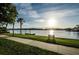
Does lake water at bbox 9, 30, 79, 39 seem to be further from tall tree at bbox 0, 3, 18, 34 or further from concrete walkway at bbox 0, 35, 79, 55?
tall tree at bbox 0, 3, 18, 34

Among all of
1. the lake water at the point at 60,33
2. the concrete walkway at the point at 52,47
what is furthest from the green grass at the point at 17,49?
the lake water at the point at 60,33

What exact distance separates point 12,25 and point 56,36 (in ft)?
1.62

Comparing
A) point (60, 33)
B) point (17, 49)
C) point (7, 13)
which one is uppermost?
point (7, 13)

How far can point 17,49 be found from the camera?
2.28 meters

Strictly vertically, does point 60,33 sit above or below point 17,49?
above

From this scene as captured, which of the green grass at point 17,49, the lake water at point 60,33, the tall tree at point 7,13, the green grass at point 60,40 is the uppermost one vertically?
the tall tree at point 7,13

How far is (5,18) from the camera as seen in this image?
235cm

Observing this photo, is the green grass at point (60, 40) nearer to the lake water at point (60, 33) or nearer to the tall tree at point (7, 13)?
the lake water at point (60, 33)

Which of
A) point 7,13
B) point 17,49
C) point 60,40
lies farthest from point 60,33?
point 7,13

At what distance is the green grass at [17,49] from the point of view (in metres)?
2.26

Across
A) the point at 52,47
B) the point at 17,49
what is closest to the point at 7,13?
the point at 17,49

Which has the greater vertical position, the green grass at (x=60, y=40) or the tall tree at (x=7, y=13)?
the tall tree at (x=7, y=13)

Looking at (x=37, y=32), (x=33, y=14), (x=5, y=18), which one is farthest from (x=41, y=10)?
(x=5, y=18)

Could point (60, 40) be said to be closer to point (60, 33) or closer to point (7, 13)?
point (60, 33)
